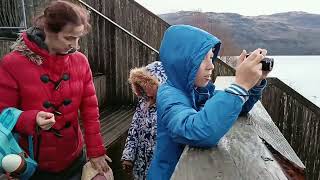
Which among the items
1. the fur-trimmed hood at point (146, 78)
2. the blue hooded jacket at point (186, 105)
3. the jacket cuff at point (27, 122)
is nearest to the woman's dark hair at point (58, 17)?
the jacket cuff at point (27, 122)

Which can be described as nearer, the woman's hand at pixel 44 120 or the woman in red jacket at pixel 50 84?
the woman's hand at pixel 44 120

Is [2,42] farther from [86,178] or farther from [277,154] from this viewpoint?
[277,154]

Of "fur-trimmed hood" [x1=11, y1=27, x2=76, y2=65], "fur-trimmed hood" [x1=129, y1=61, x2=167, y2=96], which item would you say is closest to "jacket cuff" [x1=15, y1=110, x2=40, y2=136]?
"fur-trimmed hood" [x1=11, y1=27, x2=76, y2=65]

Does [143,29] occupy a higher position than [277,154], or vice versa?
[277,154]

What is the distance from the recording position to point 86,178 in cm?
214

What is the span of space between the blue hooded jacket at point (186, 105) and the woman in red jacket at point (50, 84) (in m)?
0.64

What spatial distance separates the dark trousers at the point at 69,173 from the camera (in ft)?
6.77

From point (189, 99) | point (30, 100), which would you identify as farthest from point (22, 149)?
point (189, 99)

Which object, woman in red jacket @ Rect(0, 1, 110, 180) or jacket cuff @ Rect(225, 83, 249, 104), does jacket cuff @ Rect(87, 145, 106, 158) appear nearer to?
woman in red jacket @ Rect(0, 1, 110, 180)

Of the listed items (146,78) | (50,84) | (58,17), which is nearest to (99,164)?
(50,84)

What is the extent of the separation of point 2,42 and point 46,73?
106 inches

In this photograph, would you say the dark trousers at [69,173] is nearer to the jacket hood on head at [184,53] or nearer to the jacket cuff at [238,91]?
the jacket hood on head at [184,53]

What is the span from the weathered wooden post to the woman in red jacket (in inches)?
33.6

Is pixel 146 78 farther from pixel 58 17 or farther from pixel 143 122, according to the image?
pixel 58 17
